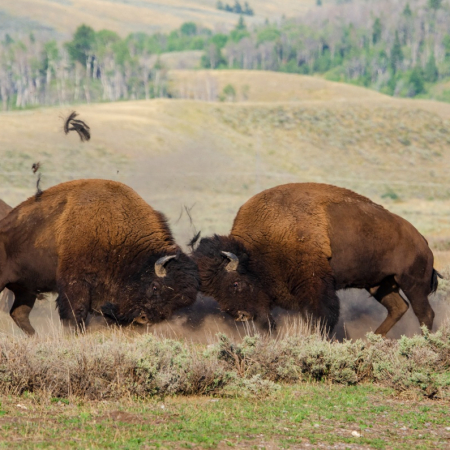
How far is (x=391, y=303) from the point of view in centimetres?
1062

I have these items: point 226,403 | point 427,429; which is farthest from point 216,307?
point 427,429

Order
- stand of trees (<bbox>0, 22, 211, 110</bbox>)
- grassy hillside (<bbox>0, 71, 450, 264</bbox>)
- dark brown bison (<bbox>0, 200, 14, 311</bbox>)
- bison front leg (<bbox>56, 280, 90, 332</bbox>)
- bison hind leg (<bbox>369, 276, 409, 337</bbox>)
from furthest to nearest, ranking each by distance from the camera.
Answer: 1. stand of trees (<bbox>0, 22, 211, 110</bbox>)
2. grassy hillside (<bbox>0, 71, 450, 264</bbox>)
3. dark brown bison (<bbox>0, 200, 14, 311</bbox>)
4. bison hind leg (<bbox>369, 276, 409, 337</bbox>)
5. bison front leg (<bbox>56, 280, 90, 332</bbox>)

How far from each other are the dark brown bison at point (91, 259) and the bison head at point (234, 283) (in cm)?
44

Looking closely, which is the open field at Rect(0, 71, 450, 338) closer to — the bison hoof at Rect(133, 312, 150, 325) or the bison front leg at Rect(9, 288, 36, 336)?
the bison front leg at Rect(9, 288, 36, 336)

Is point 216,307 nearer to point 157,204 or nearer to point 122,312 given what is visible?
point 122,312

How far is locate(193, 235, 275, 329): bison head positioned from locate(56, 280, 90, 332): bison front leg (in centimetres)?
159

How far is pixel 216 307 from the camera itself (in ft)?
36.0

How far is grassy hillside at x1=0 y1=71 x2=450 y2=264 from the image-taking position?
43562 millimetres

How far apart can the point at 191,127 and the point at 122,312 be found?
68.5 metres

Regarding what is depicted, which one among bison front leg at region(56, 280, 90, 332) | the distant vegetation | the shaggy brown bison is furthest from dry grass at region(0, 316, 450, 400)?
the distant vegetation

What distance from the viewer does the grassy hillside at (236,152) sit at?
1715 inches

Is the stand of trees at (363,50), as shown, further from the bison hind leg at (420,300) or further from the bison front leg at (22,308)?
the bison front leg at (22,308)

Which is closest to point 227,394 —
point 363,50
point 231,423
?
point 231,423

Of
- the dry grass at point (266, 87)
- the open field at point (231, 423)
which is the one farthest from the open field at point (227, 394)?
the dry grass at point (266, 87)
